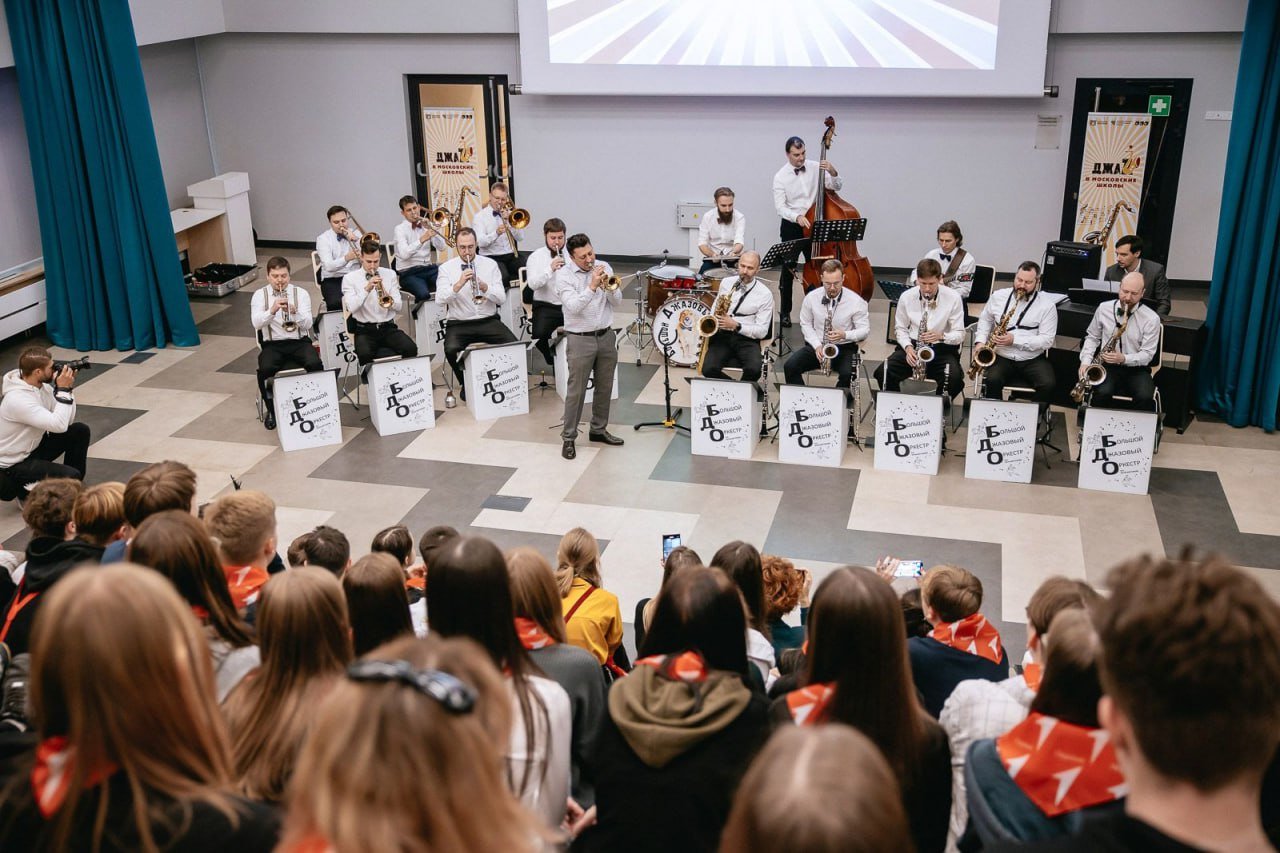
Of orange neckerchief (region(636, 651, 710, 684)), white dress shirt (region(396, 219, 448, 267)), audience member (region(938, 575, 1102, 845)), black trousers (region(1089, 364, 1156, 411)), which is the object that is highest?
white dress shirt (region(396, 219, 448, 267))

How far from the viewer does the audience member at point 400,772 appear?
1.35 m

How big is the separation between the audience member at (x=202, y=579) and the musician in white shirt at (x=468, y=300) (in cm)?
557

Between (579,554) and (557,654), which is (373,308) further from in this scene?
(557,654)

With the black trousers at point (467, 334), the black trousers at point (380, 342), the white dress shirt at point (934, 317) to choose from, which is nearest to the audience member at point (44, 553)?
the black trousers at point (380, 342)

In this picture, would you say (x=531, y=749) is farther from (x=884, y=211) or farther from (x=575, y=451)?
(x=884, y=211)

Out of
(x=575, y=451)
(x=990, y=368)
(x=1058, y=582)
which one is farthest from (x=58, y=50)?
(x=1058, y=582)

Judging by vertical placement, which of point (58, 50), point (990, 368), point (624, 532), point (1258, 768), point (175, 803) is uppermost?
point (58, 50)

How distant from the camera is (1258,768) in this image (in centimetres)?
139

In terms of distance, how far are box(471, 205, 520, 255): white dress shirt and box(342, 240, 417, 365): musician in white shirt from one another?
152cm

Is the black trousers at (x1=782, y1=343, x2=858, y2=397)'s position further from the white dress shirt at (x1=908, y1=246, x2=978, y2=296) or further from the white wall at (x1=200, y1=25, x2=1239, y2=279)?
the white wall at (x1=200, y1=25, x2=1239, y2=279)

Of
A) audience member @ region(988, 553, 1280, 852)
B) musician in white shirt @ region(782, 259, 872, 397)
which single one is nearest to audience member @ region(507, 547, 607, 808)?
audience member @ region(988, 553, 1280, 852)

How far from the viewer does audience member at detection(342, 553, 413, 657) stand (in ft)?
9.64

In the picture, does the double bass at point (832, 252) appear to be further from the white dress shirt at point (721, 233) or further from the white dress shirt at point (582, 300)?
the white dress shirt at point (582, 300)

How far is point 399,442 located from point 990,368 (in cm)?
413
